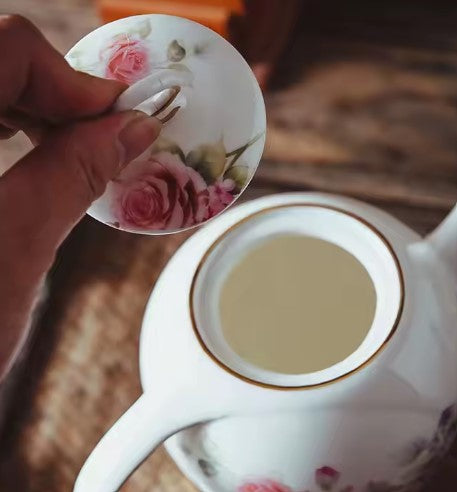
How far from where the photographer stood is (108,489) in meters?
0.42

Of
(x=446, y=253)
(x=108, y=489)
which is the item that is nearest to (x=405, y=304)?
(x=446, y=253)

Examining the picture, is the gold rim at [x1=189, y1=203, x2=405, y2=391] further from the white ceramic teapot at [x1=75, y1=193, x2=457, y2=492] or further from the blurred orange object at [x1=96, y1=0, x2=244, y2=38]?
the blurred orange object at [x1=96, y1=0, x2=244, y2=38]

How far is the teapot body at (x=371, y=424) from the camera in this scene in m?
0.40

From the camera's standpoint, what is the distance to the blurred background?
0.58 m

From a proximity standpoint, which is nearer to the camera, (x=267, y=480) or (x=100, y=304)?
(x=267, y=480)

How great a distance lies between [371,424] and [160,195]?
0.46 ft

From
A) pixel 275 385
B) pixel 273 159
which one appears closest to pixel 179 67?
pixel 275 385

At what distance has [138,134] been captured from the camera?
1.17 feet

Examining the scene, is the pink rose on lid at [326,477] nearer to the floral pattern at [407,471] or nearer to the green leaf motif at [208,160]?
the floral pattern at [407,471]

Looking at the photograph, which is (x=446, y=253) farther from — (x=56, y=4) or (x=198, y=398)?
(x=56, y=4)

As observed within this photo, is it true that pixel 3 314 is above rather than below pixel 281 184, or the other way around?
above

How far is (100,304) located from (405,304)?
266 mm

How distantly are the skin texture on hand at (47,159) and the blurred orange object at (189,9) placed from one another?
32 centimetres

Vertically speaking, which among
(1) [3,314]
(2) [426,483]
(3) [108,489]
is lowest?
(2) [426,483]
